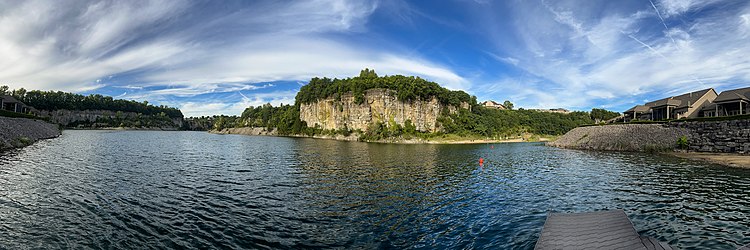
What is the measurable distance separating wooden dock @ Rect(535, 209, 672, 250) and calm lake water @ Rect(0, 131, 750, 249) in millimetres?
1217

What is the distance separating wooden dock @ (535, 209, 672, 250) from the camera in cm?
896

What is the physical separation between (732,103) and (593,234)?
66569 millimetres

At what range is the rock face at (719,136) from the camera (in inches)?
1598

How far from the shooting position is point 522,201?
18.3m

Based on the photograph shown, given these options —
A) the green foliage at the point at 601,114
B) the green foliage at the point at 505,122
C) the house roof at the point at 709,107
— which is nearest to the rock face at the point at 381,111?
the green foliage at the point at 505,122

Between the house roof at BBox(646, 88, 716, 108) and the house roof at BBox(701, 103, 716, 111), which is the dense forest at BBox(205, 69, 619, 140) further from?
the house roof at BBox(701, 103, 716, 111)

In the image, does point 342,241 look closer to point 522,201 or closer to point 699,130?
point 522,201

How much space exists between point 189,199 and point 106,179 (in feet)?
34.9

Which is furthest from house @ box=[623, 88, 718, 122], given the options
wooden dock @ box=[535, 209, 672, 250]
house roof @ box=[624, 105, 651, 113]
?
wooden dock @ box=[535, 209, 672, 250]

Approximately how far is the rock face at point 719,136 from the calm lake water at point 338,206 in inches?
757

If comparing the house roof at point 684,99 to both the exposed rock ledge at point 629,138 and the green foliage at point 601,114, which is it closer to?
the exposed rock ledge at point 629,138

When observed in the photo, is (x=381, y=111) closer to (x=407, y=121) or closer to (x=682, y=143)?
(x=407, y=121)

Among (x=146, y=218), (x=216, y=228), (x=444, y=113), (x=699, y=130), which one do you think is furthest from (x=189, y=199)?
(x=444, y=113)

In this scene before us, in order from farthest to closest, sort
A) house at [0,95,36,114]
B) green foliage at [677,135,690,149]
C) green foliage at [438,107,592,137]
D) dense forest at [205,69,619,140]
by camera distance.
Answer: green foliage at [438,107,592,137]
dense forest at [205,69,619,140]
house at [0,95,36,114]
green foliage at [677,135,690,149]
